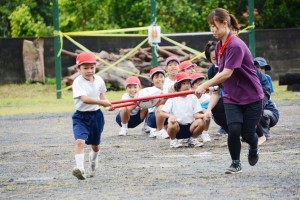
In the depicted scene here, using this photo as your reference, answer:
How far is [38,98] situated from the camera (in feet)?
79.6

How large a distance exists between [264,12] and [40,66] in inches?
321

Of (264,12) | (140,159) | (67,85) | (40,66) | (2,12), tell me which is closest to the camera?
(140,159)

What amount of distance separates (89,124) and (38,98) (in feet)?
46.4

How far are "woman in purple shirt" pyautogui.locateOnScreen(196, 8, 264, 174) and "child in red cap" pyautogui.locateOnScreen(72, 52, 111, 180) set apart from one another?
4.12 feet

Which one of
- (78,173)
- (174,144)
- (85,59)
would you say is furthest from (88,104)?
(174,144)

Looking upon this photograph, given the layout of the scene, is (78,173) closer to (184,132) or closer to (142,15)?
(184,132)

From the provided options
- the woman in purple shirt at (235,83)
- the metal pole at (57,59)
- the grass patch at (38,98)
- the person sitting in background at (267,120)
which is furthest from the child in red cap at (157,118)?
the metal pole at (57,59)

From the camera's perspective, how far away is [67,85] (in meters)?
26.0

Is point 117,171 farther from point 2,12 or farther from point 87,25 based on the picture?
point 2,12

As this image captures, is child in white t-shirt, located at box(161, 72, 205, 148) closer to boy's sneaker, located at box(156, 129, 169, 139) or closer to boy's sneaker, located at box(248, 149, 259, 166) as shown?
boy's sneaker, located at box(156, 129, 169, 139)

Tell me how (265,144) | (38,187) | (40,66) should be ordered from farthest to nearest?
1. (40,66)
2. (265,144)
3. (38,187)

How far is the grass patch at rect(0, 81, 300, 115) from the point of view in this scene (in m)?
20.9

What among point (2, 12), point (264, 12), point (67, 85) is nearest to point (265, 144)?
point (67, 85)

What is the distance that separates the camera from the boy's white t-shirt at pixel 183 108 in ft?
42.2
